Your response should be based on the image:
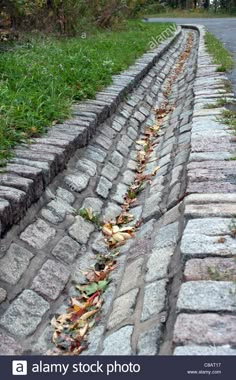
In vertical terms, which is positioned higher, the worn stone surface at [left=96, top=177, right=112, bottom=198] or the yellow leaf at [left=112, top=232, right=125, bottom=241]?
the worn stone surface at [left=96, top=177, right=112, bottom=198]

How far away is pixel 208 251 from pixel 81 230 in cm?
113

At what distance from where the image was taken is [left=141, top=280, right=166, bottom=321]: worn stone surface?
241cm

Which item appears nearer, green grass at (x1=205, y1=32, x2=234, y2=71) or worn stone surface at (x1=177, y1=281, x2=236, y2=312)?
worn stone surface at (x1=177, y1=281, x2=236, y2=312)

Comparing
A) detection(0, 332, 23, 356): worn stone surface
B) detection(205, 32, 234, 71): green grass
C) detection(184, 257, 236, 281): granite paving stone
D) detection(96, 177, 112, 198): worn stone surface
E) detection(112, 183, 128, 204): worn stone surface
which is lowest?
detection(0, 332, 23, 356): worn stone surface

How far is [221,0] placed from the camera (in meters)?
35.9

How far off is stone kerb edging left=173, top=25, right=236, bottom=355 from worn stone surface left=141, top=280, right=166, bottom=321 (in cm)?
12

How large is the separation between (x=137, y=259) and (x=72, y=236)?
0.51m

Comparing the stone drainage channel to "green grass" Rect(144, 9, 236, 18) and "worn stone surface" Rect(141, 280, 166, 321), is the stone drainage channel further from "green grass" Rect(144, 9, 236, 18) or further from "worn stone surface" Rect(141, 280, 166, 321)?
"green grass" Rect(144, 9, 236, 18)

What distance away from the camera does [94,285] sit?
3.07 metres

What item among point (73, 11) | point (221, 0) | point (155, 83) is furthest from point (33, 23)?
point (221, 0)

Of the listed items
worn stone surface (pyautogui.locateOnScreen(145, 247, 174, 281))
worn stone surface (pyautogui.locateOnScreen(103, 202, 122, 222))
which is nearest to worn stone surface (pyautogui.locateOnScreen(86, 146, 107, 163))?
worn stone surface (pyautogui.locateOnScreen(103, 202, 122, 222))

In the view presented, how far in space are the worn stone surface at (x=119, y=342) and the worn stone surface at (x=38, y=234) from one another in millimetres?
831
